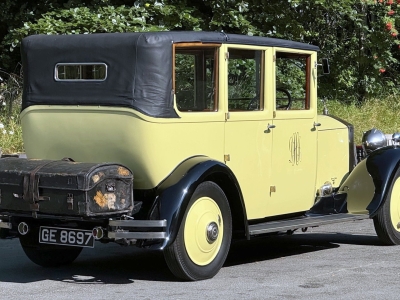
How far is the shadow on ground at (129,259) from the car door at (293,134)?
57 cm

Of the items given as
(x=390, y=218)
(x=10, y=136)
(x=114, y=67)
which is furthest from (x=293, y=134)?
(x=10, y=136)

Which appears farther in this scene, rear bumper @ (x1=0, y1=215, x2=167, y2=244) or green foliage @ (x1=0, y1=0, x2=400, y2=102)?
green foliage @ (x1=0, y1=0, x2=400, y2=102)

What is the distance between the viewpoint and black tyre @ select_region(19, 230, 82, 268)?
7.48m

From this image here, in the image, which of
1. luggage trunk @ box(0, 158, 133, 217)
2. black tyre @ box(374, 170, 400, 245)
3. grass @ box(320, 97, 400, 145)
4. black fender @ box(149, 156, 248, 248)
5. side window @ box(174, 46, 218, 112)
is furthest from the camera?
grass @ box(320, 97, 400, 145)

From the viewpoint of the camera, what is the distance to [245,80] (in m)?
7.83

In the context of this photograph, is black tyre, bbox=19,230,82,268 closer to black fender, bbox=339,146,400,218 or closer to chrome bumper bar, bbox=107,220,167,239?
chrome bumper bar, bbox=107,220,167,239

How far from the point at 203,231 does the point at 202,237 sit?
0.05 meters

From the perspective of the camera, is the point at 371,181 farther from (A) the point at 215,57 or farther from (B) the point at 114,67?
(B) the point at 114,67

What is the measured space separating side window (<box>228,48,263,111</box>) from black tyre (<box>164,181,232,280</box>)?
34.0 inches

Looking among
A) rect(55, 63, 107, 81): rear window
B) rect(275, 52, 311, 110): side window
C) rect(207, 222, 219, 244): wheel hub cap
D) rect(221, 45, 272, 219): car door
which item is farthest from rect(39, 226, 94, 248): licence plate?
rect(275, 52, 311, 110): side window

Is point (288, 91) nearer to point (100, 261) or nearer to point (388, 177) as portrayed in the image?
point (388, 177)

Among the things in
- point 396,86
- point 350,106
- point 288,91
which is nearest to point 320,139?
point 288,91

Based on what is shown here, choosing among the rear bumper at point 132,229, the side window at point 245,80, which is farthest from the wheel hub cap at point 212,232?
the side window at point 245,80

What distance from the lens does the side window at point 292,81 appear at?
8195 millimetres
